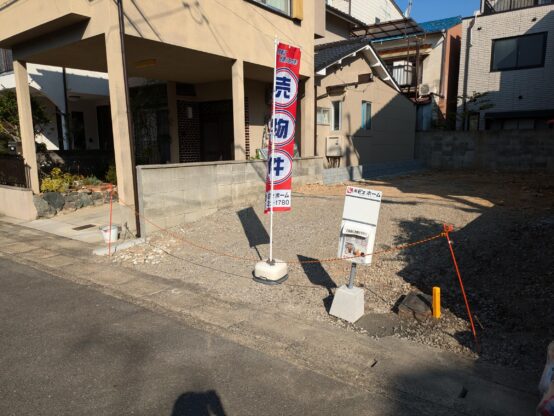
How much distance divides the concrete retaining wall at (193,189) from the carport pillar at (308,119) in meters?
2.63

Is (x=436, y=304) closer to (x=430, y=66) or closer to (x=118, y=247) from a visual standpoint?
(x=118, y=247)

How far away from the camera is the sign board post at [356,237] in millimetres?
4215

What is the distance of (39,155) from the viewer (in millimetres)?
12484

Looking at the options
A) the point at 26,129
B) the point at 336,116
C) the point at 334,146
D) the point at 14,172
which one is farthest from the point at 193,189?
the point at 336,116

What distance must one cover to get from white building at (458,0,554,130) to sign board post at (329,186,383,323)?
1863cm

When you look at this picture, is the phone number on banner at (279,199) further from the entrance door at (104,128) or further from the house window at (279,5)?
the entrance door at (104,128)

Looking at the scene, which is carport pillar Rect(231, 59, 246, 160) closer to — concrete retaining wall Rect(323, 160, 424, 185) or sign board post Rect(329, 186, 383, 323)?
concrete retaining wall Rect(323, 160, 424, 185)

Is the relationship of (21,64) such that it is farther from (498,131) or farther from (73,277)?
(498,131)

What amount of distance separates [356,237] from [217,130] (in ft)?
35.9

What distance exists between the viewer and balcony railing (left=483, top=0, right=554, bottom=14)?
20000 millimetres

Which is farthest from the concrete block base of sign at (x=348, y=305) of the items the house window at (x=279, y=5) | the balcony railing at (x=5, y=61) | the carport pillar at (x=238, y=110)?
the balcony railing at (x=5, y=61)

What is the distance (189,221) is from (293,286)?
3852mm

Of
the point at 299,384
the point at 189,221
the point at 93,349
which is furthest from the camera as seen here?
the point at 189,221

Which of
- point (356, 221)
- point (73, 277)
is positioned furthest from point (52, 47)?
point (356, 221)
